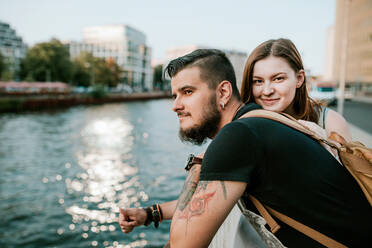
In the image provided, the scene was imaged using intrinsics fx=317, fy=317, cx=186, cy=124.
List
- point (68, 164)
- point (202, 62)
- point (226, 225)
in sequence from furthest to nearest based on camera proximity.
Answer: point (68, 164), point (226, 225), point (202, 62)

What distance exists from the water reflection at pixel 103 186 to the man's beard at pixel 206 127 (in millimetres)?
7217

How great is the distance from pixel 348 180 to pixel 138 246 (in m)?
7.74

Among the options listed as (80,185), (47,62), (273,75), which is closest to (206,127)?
(273,75)

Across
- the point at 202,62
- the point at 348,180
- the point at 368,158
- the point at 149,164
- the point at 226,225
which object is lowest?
the point at 149,164

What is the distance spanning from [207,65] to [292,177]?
33.3 inches

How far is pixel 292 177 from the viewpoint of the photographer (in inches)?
57.1

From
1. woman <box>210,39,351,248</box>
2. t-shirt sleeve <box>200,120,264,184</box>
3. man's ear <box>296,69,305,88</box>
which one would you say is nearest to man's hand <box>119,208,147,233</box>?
woman <box>210,39,351,248</box>

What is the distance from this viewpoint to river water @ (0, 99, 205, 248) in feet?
29.6

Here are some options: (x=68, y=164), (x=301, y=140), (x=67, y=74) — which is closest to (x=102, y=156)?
(x=68, y=164)

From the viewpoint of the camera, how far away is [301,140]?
149 centimetres

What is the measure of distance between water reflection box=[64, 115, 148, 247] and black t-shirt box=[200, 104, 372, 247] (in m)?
7.66

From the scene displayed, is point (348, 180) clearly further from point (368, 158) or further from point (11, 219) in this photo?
point (11, 219)

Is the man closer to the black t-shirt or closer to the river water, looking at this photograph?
the black t-shirt

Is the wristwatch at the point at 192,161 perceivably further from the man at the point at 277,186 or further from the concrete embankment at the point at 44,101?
the concrete embankment at the point at 44,101
